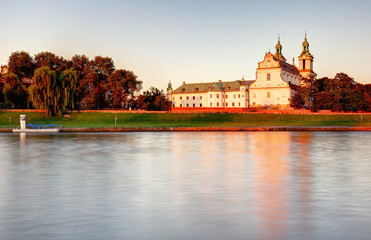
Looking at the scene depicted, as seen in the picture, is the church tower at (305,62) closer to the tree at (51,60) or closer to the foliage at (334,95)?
the foliage at (334,95)

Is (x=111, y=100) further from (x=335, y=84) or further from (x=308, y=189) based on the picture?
(x=308, y=189)

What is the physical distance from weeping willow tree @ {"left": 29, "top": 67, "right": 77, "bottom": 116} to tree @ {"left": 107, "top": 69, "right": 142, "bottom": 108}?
18.9 m

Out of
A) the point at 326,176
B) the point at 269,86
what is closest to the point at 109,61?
the point at 269,86

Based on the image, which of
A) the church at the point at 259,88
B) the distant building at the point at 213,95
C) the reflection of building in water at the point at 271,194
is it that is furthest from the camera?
the distant building at the point at 213,95

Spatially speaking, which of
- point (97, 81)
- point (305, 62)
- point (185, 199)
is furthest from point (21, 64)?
point (185, 199)

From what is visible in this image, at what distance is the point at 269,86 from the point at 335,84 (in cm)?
1945

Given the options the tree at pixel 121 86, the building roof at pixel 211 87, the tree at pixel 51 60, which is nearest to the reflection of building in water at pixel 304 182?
the tree at pixel 121 86

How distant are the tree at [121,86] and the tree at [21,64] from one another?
66.9 ft

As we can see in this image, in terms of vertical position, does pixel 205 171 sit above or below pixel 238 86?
below

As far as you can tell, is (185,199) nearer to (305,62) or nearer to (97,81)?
(97,81)

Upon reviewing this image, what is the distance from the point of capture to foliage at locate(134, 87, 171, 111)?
9250 centimetres

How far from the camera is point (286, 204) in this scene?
8.47 meters

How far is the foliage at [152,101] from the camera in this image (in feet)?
303

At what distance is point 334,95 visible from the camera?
84125 millimetres
